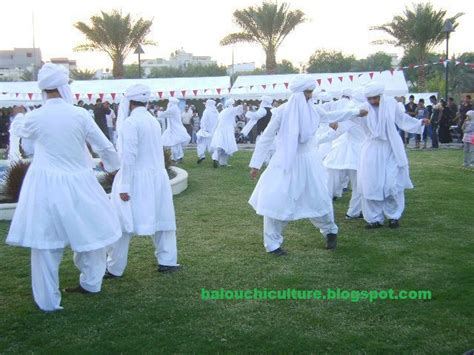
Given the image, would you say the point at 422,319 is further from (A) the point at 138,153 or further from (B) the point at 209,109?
(B) the point at 209,109

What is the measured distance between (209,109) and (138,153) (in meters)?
11.9

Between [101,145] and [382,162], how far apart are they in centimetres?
419

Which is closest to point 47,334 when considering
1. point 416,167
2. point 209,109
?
point 416,167

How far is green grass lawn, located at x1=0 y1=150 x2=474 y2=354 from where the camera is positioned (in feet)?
14.3

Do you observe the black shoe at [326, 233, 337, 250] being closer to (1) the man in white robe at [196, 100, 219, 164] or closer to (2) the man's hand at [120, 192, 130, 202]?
(2) the man's hand at [120, 192, 130, 202]

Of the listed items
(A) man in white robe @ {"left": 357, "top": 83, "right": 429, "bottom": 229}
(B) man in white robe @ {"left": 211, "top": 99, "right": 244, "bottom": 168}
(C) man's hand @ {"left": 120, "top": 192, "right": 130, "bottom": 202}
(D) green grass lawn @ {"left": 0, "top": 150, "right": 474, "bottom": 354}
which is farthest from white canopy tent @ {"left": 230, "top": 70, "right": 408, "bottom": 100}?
(C) man's hand @ {"left": 120, "top": 192, "right": 130, "bottom": 202}

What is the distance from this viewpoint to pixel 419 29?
100ft

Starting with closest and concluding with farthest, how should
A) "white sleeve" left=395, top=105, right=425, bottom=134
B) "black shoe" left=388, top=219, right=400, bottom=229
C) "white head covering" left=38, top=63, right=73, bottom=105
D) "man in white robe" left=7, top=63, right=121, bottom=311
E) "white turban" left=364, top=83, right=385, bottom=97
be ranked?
1. "man in white robe" left=7, top=63, right=121, bottom=311
2. "white head covering" left=38, top=63, right=73, bottom=105
3. "white turban" left=364, top=83, right=385, bottom=97
4. "black shoe" left=388, top=219, right=400, bottom=229
5. "white sleeve" left=395, top=105, right=425, bottom=134

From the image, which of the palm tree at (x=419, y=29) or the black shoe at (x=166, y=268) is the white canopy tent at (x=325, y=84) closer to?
the palm tree at (x=419, y=29)

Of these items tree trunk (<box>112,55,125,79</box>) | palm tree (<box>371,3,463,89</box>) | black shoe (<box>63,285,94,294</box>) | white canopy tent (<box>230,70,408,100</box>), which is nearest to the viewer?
black shoe (<box>63,285,94,294</box>)

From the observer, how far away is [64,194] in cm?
493

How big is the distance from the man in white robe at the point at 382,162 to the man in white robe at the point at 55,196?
13.4ft

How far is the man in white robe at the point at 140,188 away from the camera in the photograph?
230 inches

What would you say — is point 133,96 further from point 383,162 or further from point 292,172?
point 383,162
